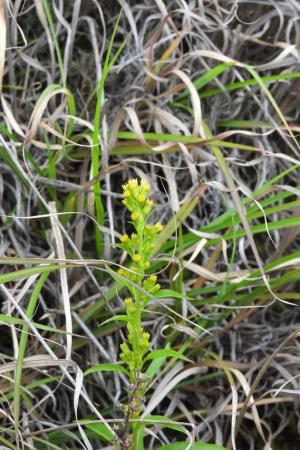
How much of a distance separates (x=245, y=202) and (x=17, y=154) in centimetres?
42

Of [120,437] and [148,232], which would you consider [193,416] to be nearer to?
[120,437]

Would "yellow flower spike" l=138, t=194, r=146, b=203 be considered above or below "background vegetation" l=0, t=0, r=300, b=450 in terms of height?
above

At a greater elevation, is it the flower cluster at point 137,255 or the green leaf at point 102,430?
the flower cluster at point 137,255

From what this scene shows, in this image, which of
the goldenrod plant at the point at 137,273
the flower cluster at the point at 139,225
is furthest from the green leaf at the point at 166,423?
the flower cluster at the point at 139,225

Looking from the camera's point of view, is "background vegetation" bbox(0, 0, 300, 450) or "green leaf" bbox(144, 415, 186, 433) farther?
"background vegetation" bbox(0, 0, 300, 450)

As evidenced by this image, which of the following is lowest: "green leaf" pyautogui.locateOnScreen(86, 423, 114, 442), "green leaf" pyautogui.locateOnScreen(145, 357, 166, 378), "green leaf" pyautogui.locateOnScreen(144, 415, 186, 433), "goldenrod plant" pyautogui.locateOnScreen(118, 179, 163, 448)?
"green leaf" pyautogui.locateOnScreen(86, 423, 114, 442)

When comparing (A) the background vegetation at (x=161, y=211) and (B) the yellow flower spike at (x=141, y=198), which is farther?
(A) the background vegetation at (x=161, y=211)

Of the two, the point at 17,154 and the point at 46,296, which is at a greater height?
the point at 17,154

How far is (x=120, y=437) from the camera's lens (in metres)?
0.91

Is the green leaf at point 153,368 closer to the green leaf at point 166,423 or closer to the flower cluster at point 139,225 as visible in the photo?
the green leaf at point 166,423

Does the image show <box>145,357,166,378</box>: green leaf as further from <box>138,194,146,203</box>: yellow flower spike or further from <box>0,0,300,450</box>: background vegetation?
<box>138,194,146,203</box>: yellow flower spike

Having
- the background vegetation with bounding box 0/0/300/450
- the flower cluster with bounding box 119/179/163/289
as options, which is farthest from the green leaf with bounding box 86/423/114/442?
the flower cluster with bounding box 119/179/163/289

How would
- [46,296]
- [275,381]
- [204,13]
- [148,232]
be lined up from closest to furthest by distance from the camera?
1. [148,232]
2. [275,381]
3. [46,296]
4. [204,13]

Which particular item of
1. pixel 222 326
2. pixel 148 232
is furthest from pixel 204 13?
pixel 148 232
